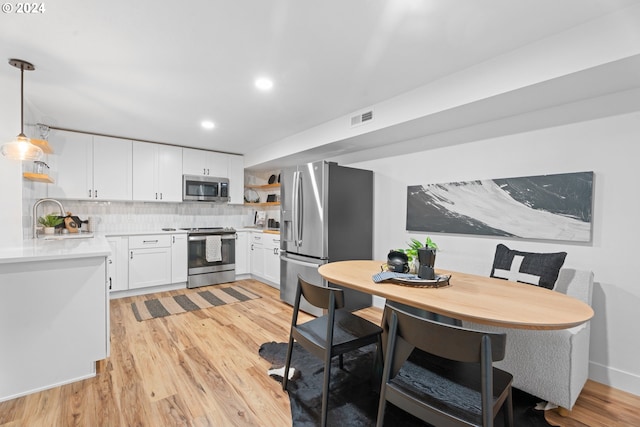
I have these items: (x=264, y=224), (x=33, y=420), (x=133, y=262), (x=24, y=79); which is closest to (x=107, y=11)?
(x=24, y=79)

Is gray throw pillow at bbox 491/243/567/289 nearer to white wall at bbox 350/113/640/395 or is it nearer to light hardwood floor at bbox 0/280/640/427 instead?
white wall at bbox 350/113/640/395

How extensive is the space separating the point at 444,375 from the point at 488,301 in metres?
0.41

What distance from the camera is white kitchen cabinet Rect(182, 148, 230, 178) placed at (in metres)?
4.88

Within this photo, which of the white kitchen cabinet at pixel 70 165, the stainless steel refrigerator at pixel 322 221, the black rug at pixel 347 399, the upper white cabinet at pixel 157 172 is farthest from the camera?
the upper white cabinet at pixel 157 172

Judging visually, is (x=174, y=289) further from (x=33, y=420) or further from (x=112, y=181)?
(x=33, y=420)

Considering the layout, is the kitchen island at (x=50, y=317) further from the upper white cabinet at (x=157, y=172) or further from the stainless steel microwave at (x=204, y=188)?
the stainless steel microwave at (x=204, y=188)

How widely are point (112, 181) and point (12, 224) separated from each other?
177cm

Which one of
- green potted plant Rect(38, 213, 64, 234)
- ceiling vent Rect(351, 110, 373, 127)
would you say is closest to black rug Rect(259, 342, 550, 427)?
ceiling vent Rect(351, 110, 373, 127)

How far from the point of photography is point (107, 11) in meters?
1.66

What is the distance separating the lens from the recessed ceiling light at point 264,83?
2.47 meters

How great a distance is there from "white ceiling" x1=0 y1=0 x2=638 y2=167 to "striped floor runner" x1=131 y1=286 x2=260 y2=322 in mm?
2370

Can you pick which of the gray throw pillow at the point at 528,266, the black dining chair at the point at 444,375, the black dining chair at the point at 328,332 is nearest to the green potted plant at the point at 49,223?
the black dining chair at the point at 328,332

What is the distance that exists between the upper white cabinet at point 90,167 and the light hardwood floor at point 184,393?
2.23m

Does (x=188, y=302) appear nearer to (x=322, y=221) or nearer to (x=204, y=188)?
(x=204, y=188)
